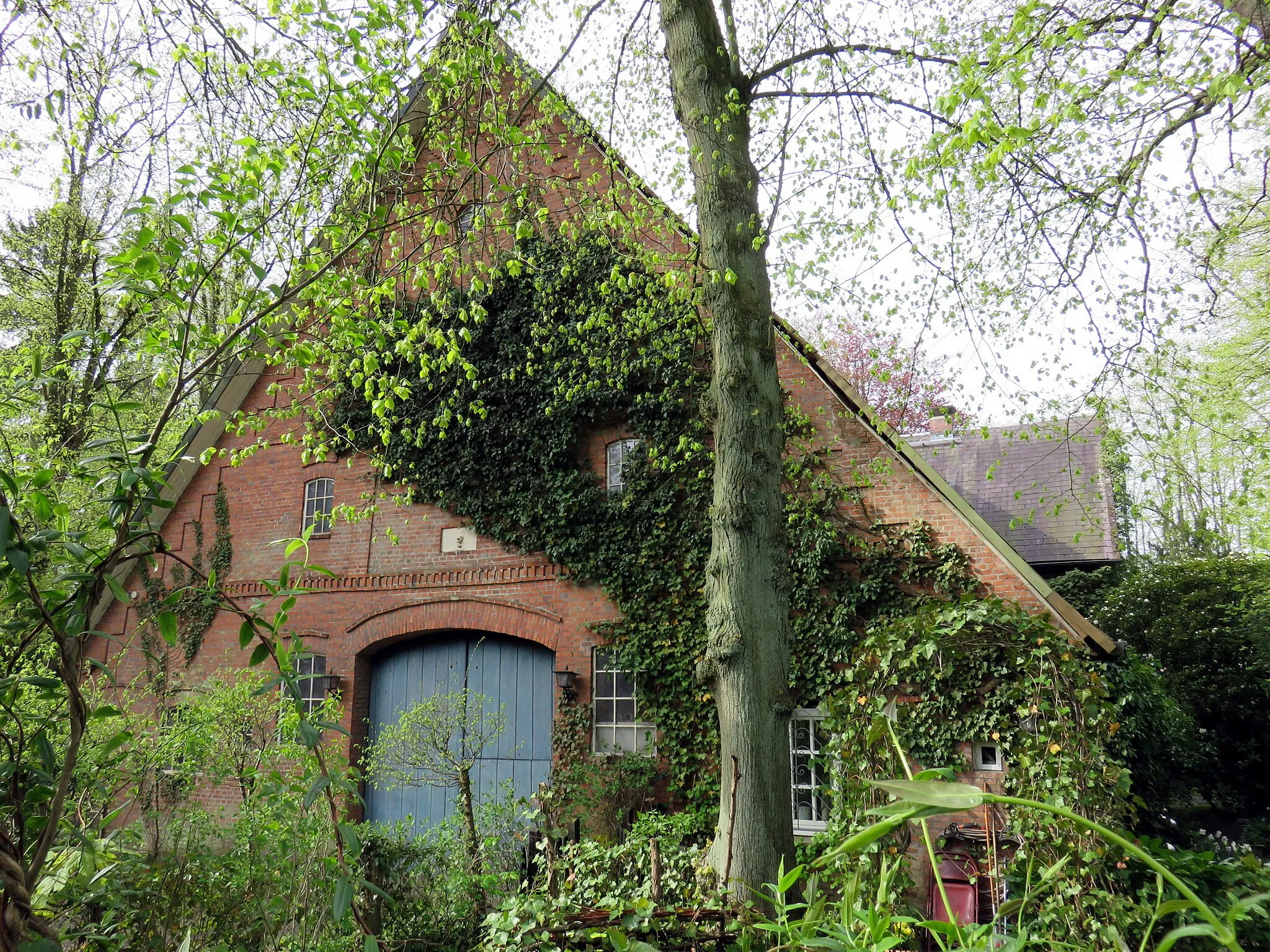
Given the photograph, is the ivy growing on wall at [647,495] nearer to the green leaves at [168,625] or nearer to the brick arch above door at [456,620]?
the brick arch above door at [456,620]

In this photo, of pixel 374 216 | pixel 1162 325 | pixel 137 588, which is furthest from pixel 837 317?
pixel 137 588

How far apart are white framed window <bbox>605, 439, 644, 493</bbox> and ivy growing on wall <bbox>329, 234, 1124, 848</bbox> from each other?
124 millimetres

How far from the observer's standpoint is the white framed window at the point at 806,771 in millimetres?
8266

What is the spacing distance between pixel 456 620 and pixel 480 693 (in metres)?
0.94

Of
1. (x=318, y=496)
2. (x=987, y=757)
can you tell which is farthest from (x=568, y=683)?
(x=318, y=496)

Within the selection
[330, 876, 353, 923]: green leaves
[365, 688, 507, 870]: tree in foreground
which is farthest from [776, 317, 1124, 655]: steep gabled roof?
[330, 876, 353, 923]: green leaves

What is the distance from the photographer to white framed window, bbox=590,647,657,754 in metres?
9.02

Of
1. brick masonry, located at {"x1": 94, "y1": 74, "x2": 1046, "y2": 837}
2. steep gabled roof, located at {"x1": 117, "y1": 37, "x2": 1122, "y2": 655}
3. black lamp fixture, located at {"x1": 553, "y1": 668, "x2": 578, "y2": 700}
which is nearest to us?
steep gabled roof, located at {"x1": 117, "y1": 37, "x2": 1122, "y2": 655}

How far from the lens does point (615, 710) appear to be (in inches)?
364

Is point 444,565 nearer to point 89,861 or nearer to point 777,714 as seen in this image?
point 777,714

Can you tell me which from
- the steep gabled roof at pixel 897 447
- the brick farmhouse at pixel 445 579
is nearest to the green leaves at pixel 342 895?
the steep gabled roof at pixel 897 447

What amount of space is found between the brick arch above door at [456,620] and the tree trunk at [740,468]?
4.28 metres

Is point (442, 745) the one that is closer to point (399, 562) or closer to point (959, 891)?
Result: point (399, 562)

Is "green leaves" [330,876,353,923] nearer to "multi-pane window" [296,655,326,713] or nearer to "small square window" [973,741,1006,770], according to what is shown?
"small square window" [973,741,1006,770]
